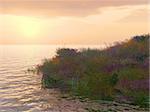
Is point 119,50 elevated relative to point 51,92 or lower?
elevated

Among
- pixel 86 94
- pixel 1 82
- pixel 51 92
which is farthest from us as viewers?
pixel 1 82

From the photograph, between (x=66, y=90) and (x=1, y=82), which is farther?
(x=1, y=82)

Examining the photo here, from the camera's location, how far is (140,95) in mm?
32562

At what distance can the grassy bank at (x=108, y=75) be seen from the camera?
112 feet

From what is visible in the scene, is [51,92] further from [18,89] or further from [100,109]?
[100,109]

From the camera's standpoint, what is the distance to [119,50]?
168ft

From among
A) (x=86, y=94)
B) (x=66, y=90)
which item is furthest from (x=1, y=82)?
(x=86, y=94)

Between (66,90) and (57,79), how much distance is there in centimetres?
389

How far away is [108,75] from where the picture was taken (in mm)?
38625

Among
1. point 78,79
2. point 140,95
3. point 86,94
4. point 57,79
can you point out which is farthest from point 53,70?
point 140,95

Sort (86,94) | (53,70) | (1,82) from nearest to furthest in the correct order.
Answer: (86,94) → (53,70) → (1,82)

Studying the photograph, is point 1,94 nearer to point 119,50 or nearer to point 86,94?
point 86,94

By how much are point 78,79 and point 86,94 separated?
459 centimetres

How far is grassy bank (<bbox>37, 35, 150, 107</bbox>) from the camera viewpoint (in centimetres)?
3419
